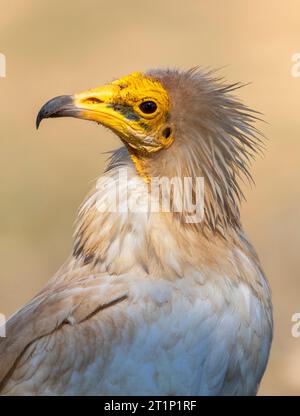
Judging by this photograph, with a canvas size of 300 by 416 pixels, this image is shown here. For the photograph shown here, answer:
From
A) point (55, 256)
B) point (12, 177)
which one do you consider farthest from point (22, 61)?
point (55, 256)

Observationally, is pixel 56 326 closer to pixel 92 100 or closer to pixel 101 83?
pixel 92 100

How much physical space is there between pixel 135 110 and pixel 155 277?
907mm

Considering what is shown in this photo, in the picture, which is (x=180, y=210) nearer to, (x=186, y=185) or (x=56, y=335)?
(x=186, y=185)

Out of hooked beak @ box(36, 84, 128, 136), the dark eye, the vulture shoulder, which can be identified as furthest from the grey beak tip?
the vulture shoulder

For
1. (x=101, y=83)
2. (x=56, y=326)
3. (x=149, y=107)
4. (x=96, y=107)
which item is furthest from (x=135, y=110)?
(x=101, y=83)

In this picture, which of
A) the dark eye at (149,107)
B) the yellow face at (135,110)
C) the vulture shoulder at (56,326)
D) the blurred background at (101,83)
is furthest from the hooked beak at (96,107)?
the blurred background at (101,83)

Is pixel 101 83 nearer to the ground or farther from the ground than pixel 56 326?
farther from the ground

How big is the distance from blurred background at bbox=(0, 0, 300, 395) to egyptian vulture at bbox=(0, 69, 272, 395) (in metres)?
4.36

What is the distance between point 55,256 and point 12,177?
1781 mm

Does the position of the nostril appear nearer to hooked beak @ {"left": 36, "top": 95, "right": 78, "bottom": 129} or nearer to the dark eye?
hooked beak @ {"left": 36, "top": 95, "right": 78, "bottom": 129}

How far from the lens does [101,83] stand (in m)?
14.5

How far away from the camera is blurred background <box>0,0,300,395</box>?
11.8 meters

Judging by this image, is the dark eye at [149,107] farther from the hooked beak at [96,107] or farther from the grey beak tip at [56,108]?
the grey beak tip at [56,108]

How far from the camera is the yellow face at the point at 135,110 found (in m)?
6.02
